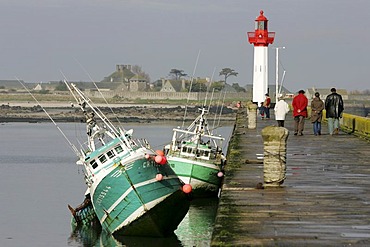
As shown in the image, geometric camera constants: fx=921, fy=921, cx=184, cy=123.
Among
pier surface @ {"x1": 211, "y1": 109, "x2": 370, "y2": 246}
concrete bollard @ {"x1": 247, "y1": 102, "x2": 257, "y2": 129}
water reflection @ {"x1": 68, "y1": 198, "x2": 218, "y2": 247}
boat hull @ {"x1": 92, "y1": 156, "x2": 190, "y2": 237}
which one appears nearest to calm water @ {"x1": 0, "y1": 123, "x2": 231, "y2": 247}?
water reflection @ {"x1": 68, "y1": 198, "x2": 218, "y2": 247}

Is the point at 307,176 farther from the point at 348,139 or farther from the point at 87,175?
the point at 348,139

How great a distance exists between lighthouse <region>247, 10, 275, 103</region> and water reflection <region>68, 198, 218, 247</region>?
29.9 meters

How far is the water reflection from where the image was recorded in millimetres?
26031

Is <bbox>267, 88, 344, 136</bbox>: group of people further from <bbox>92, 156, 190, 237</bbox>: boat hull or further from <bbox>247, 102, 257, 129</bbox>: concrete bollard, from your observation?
<bbox>92, 156, 190, 237</bbox>: boat hull

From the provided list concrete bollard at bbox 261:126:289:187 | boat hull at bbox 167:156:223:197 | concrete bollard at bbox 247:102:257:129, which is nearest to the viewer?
concrete bollard at bbox 261:126:289:187

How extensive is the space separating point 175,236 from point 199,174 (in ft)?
28.0

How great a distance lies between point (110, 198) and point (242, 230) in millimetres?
11583

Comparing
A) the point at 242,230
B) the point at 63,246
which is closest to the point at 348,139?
the point at 63,246

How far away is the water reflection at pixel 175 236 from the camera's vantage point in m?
26.0

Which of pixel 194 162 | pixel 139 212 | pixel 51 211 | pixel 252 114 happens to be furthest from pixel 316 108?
pixel 139 212

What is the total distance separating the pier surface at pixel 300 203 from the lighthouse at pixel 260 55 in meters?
35.3

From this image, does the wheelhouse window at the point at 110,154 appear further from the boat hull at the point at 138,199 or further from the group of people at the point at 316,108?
the group of people at the point at 316,108

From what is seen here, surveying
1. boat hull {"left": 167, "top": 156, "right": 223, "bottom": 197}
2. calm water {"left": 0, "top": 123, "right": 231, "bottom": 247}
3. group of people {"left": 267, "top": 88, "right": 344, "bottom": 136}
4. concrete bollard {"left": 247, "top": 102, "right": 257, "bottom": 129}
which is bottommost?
calm water {"left": 0, "top": 123, "right": 231, "bottom": 247}

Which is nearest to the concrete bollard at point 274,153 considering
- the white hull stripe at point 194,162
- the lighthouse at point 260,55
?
the white hull stripe at point 194,162
